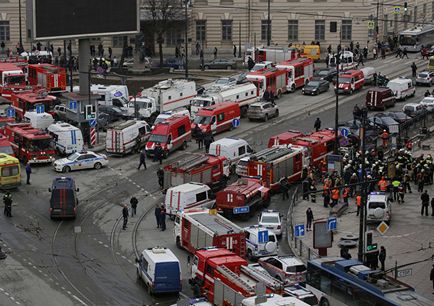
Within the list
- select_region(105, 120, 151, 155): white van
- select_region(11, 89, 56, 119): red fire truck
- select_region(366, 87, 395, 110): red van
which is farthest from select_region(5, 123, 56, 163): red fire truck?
select_region(366, 87, 395, 110): red van

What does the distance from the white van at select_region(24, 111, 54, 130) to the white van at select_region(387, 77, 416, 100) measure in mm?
27155

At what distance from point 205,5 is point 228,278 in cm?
7101

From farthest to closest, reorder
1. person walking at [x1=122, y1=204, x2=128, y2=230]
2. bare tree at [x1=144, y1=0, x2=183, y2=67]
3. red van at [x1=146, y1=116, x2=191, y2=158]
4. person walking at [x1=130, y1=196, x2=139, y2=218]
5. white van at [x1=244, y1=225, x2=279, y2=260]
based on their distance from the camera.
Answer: bare tree at [x1=144, y1=0, x2=183, y2=67] < red van at [x1=146, y1=116, x2=191, y2=158] < person walking at [x1=130, y1=196, x2=139, y2=218] < person walking at [x1=122, y1=204, x2=128, y2=230] < white van at [x1=244, y1=225, x2=279, y2=260]

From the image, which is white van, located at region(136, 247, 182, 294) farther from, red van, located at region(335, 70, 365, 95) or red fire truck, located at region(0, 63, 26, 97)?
red van, located at region(335, 70, 365, 95)

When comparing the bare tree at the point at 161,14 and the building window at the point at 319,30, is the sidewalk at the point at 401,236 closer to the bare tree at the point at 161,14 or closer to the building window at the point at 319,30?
the bare tree at the point at 161,14

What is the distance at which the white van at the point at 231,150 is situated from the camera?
2692 inches

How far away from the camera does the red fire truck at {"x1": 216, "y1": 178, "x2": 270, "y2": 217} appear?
59.4m

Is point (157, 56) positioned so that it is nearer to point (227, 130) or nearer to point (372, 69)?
point (372, 69)

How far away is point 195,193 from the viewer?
2366 inches

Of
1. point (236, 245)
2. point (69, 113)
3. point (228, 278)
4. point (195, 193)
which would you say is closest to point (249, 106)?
point (69, 113)

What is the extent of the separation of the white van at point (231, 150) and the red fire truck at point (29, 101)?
18369 mm

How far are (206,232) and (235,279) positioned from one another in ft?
24.4

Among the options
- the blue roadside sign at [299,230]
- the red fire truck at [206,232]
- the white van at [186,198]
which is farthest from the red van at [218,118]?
the blue roadside sign at [299,230]

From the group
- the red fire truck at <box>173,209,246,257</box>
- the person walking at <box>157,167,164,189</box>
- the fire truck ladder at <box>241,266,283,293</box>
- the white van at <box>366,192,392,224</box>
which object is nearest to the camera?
the fire truck ladder at <box>241,266,283,293</box>
